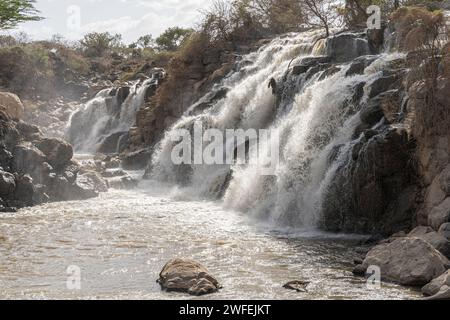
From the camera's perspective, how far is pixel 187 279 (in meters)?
7.88

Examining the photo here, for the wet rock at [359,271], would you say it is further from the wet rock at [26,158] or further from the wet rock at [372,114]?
the wet rock at [26,158]

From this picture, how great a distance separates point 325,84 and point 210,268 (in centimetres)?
707

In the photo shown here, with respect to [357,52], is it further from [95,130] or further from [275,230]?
[95,130]

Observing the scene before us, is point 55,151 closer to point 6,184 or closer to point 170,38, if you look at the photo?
point 6,184

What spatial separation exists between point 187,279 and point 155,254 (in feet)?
7.33

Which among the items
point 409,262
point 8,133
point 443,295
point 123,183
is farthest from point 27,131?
point 443,295

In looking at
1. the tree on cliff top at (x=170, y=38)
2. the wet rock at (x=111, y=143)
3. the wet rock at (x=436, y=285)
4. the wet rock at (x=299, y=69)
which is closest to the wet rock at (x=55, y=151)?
the wet rock at (x=299, y=69)

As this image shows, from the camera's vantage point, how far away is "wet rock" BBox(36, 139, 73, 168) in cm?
1716

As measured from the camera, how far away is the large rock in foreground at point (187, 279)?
7.63m

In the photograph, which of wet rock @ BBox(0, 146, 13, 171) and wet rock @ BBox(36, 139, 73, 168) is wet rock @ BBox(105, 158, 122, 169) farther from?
wet rock @ BBox(0, 146, 13, 171)

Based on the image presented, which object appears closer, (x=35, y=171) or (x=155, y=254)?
(x=155, y=254)

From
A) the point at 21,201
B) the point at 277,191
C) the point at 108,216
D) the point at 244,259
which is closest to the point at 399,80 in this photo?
the point at 277,191

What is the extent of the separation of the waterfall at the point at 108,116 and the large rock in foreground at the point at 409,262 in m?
19.1
